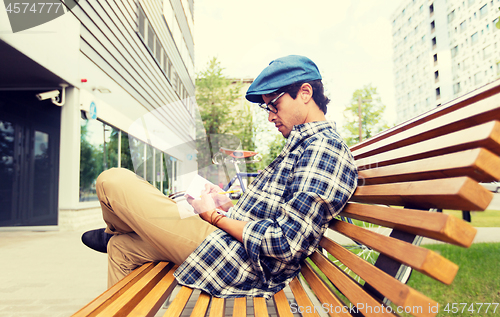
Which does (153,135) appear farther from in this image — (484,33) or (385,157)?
(484,33)

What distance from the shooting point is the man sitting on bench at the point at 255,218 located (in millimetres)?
1224

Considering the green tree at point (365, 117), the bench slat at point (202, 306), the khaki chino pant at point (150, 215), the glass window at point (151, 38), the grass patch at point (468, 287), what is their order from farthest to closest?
the green tree at point (365, 117), the glass window at point (151, 38), the grass patch at point (468, 287), the khaki chino pant at point (150, 215), the bench slat at point (202, 306)

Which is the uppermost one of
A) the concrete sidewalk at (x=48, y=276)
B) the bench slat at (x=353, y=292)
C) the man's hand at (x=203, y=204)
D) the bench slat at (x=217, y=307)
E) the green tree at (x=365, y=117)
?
the green tree at (x=365, y=117)

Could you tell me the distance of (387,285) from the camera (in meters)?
0.77

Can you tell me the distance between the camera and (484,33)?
33.5m

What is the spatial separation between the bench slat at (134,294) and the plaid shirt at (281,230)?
5.0 inches

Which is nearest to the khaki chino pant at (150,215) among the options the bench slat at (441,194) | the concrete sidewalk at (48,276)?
the bench slat at (441,194)

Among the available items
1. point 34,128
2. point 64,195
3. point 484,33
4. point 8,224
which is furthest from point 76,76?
point 484,33

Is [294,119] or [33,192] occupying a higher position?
[294,119]

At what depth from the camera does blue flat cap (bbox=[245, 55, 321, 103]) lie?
1.63m

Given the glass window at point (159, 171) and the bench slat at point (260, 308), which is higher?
the glass window at point (159, 171)

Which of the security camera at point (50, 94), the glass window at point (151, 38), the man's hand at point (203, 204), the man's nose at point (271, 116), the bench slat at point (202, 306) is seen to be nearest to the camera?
the bench slat at point (202, 306)

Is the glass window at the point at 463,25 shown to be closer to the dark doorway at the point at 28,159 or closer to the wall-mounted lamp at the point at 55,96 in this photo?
the wall-mounted lamp at the point at 55,96

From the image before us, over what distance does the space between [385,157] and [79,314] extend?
125cm
